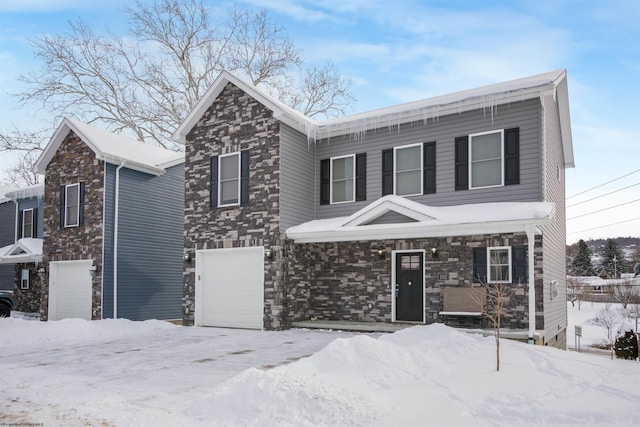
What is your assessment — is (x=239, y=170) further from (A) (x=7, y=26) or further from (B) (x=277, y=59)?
(B) (x=277, y=59)

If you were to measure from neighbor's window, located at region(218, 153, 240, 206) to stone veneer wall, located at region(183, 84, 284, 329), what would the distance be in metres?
0.20

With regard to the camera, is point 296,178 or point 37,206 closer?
point 296,178

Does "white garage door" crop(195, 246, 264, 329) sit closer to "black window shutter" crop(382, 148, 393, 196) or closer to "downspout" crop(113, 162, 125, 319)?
"downspout" crop(113, 162, 125, 319)

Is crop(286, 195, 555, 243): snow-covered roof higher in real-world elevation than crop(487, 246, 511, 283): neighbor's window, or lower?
higher

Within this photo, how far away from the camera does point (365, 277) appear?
1374 centimetres

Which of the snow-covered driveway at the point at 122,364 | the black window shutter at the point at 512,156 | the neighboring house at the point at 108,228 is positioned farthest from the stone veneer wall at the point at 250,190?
the black window shutter at the point at 512,156

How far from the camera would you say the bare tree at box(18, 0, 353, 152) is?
84.0 feet

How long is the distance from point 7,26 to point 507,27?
9.72 metres

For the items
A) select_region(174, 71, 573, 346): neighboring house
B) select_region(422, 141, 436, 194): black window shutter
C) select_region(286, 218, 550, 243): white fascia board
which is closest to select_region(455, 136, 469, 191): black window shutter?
select_region(174, 71, 573, 346): neighboring house

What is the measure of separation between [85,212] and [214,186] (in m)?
4.81

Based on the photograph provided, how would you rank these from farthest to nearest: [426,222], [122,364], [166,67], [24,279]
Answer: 1. [166,67]
2. [24,279]
3. [426,222]
4. [122,364]

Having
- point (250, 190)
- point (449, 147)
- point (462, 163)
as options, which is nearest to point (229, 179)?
point (250, 190)

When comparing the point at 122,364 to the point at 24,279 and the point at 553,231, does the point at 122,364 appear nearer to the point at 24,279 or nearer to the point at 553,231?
the point at 553,231

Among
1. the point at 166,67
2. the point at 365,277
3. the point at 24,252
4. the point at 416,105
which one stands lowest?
the point at 365,277
